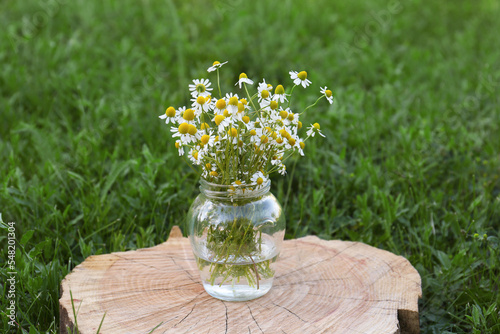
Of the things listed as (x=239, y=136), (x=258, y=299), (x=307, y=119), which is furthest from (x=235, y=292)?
(x=307, y=119)

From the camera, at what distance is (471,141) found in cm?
368

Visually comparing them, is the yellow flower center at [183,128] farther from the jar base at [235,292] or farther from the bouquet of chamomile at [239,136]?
the jar base at [235,292]

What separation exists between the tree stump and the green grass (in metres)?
Answer: 0.26

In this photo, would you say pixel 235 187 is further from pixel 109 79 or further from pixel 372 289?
pixel 109 79

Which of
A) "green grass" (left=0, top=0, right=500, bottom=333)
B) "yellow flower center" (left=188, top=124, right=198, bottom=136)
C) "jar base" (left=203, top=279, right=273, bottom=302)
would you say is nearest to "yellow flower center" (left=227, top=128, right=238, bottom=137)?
"yellow flower center" (left=188, top=124, right=198, bottom=136)

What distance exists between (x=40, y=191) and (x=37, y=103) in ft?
5.26

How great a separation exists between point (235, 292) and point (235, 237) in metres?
0.20

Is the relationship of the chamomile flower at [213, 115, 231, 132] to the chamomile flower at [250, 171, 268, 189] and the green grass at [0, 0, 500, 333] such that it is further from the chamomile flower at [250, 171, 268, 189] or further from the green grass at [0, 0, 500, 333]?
the green grass at [0, 0, 500, 333]

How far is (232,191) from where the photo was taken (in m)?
1.86

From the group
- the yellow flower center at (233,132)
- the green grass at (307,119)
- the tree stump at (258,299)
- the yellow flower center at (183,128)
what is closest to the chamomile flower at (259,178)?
the yellow flower center at (233,132)

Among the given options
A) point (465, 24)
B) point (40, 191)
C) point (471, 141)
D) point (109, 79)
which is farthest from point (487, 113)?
point (40, 191)

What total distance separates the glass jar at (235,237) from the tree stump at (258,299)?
2.7 inches

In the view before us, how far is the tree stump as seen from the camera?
5.86ft

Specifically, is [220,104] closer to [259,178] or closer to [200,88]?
[200,88]
